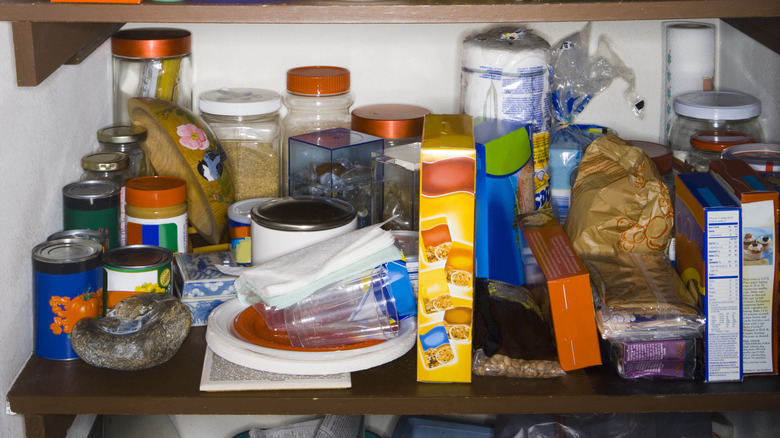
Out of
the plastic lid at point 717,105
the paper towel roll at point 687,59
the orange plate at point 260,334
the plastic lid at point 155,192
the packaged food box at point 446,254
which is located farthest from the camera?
the paper towel roll at point 687,59

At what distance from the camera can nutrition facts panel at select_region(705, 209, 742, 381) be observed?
1.00 meters

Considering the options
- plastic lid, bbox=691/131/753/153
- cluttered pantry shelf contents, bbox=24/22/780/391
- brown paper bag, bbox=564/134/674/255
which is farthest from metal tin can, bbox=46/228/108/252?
plastic lid, bbox=691/131/753/153

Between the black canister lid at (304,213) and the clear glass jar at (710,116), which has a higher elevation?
the clear glass jar at (710,116)

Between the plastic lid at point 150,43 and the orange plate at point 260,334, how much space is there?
470 millimetres

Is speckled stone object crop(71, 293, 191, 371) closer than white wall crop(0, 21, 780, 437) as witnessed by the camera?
Yes

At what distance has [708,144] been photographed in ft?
4.17

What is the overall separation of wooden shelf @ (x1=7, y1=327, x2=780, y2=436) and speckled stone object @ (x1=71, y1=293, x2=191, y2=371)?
2cm

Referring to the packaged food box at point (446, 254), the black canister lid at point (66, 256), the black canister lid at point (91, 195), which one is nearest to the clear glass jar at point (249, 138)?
the black canister lid at point (91, 195)

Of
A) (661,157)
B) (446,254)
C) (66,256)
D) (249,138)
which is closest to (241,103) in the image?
(249,138)

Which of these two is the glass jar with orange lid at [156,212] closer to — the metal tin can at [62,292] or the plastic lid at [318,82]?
the metal tin can at [62,292]

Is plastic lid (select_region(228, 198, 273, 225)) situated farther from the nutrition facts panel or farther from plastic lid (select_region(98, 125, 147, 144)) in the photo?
the nutrition facts panel

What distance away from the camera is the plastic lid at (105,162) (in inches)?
48.1

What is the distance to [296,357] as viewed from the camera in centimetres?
102

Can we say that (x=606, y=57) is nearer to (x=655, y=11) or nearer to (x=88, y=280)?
(x=655, y=11)
